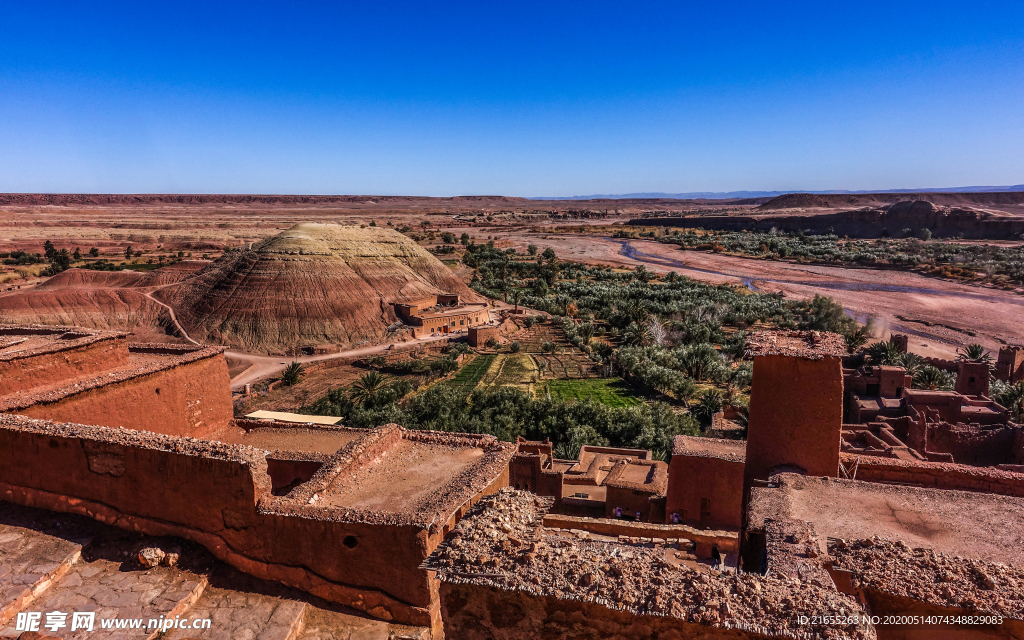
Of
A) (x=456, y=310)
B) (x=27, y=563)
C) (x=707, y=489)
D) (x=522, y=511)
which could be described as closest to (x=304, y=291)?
(x=456, y=310)

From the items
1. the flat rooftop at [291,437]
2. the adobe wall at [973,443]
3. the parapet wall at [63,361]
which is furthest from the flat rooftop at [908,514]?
the parapet wall at [63,361]

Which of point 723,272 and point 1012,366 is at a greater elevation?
point 1012,366

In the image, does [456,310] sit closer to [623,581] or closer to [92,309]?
[92,309]

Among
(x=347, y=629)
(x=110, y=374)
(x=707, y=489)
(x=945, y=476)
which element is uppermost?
(x=110, y=374)

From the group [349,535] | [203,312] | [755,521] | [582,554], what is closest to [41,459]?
[349,535]

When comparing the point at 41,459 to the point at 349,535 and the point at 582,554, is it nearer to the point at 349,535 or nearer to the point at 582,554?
the point at 349,535

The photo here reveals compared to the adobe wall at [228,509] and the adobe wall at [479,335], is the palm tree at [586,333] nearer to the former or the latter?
the adobe wall at [479,335]
